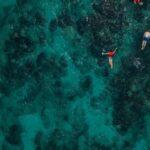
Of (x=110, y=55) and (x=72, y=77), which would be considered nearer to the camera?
(x=110, y=55)

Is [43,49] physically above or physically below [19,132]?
above

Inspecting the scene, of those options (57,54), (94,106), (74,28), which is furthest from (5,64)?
(94,106)

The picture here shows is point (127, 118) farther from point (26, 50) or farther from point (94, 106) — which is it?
point (26, 50)

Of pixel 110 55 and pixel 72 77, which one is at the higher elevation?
pixel 110 55

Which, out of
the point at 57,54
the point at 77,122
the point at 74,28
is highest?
the point at 74,28

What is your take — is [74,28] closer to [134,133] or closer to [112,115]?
[112,115]

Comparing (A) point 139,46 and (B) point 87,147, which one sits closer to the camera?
(A) point 139,46

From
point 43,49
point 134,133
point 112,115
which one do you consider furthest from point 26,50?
point 134,133
